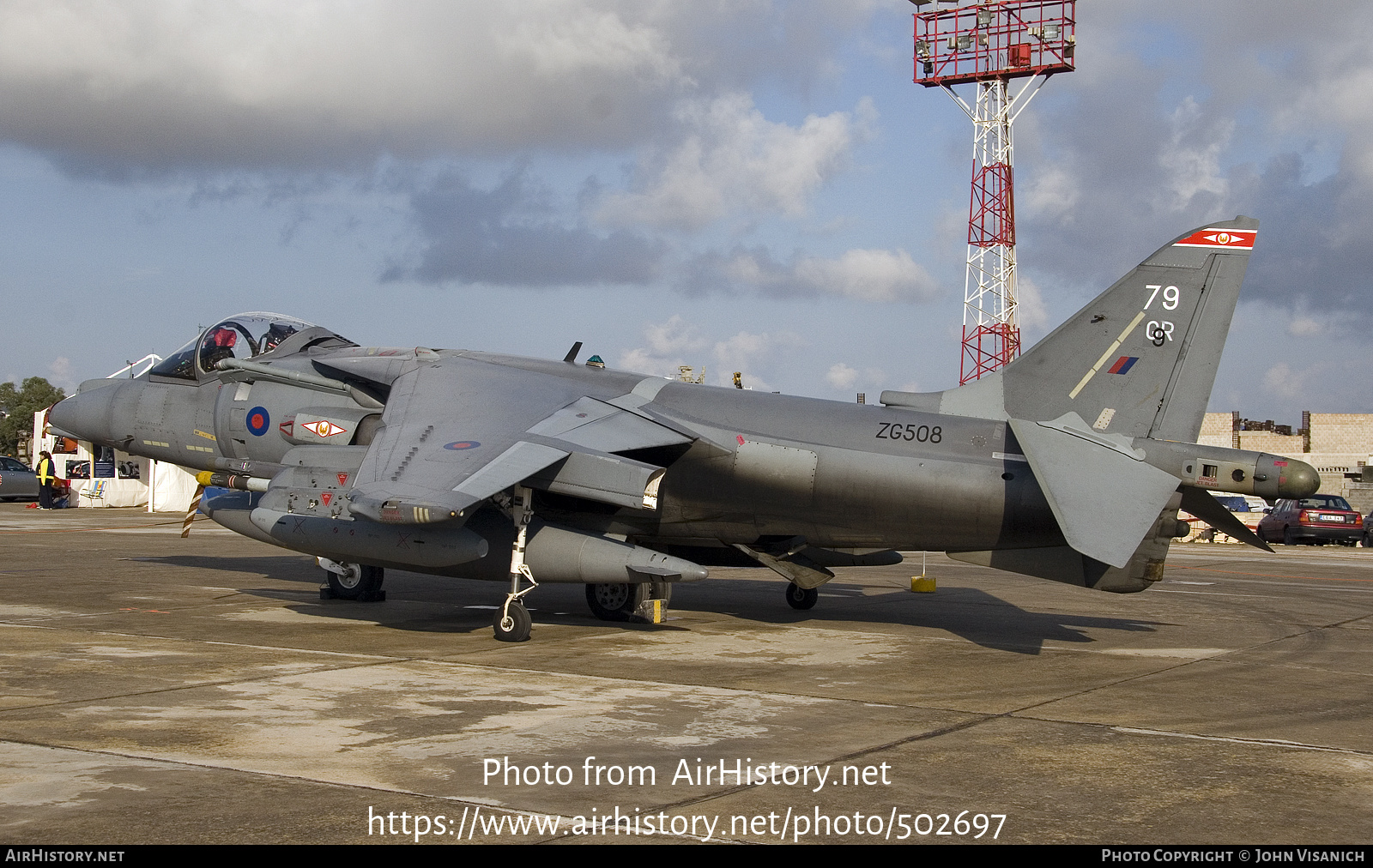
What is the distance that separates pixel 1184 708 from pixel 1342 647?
5.40 meters

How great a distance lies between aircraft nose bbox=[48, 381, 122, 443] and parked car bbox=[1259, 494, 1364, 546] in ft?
112

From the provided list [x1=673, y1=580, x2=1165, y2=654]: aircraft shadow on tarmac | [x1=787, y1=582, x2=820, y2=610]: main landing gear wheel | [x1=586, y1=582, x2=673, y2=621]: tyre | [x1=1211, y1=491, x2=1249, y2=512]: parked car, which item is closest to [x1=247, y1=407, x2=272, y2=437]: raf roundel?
[x1=586, y1=582, x2=673, y2=621]: tyre

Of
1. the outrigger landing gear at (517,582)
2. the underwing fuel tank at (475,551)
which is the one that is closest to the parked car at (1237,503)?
the underwing fuel tank at (475,551)

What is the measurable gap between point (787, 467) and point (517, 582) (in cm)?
337

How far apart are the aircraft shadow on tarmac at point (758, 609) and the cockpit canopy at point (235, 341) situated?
3.44m

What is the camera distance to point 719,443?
45.4 feet

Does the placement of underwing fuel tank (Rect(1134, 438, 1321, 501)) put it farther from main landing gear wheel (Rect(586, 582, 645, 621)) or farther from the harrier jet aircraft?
main landing gear wheel (Rect(586, 582, 645, 621))

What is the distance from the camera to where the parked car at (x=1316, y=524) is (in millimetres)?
38156


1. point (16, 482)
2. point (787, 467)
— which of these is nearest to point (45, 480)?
point (16, 482)

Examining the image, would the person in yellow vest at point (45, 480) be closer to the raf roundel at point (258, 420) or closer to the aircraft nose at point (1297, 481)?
the raf roundel at point (258, 420)

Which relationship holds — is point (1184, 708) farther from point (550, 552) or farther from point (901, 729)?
point (550, 552)

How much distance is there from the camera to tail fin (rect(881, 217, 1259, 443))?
41.9 ft

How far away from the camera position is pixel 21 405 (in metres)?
79.3
